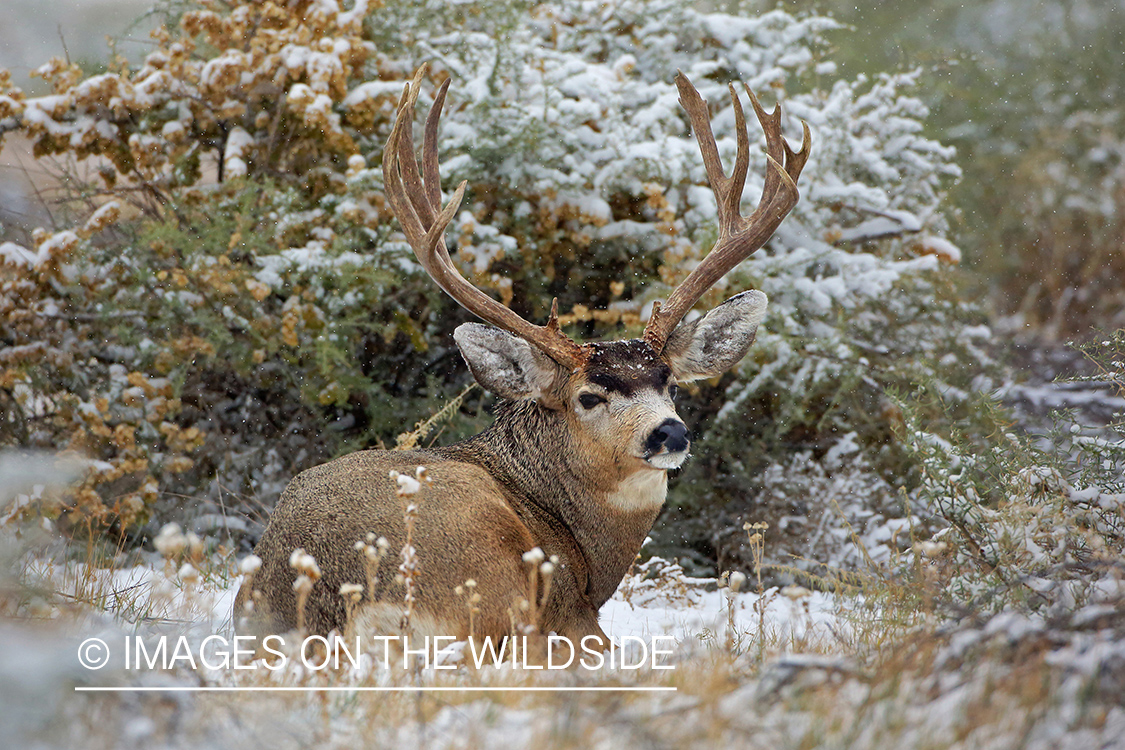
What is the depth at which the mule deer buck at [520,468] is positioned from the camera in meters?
3.29

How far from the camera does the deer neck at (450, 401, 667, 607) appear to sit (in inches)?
158

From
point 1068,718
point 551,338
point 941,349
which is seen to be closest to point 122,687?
point 1068,718

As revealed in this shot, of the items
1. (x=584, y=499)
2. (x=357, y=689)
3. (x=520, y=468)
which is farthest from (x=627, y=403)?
(x=357, y=689)

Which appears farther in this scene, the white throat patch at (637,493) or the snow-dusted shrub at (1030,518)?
the white throat patch at (637,493)

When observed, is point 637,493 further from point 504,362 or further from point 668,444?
point 504,362

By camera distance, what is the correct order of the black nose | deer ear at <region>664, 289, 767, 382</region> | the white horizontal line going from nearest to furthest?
the white horizontal line < the black nose < deer ear at <region>664, 289, 767, 382</region>

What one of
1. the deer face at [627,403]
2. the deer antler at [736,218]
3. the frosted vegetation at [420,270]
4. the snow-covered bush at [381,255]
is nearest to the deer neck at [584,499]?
the deer face at [627,403]

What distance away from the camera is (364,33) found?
7113mm

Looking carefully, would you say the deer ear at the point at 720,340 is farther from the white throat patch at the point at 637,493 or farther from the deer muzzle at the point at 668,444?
the deer muzzle at the point at 668,444

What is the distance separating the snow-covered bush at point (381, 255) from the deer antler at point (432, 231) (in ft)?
6.56

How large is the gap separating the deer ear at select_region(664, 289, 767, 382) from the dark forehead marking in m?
0.27

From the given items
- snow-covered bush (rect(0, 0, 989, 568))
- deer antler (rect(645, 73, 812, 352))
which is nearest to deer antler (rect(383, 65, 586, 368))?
deer antler (rect(645, 73, 812, 352))

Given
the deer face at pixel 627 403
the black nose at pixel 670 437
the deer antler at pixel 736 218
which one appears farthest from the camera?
the deer antler at pixel 736 218

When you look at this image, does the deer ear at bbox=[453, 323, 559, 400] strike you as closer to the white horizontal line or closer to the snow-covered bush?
the white horizontal line
